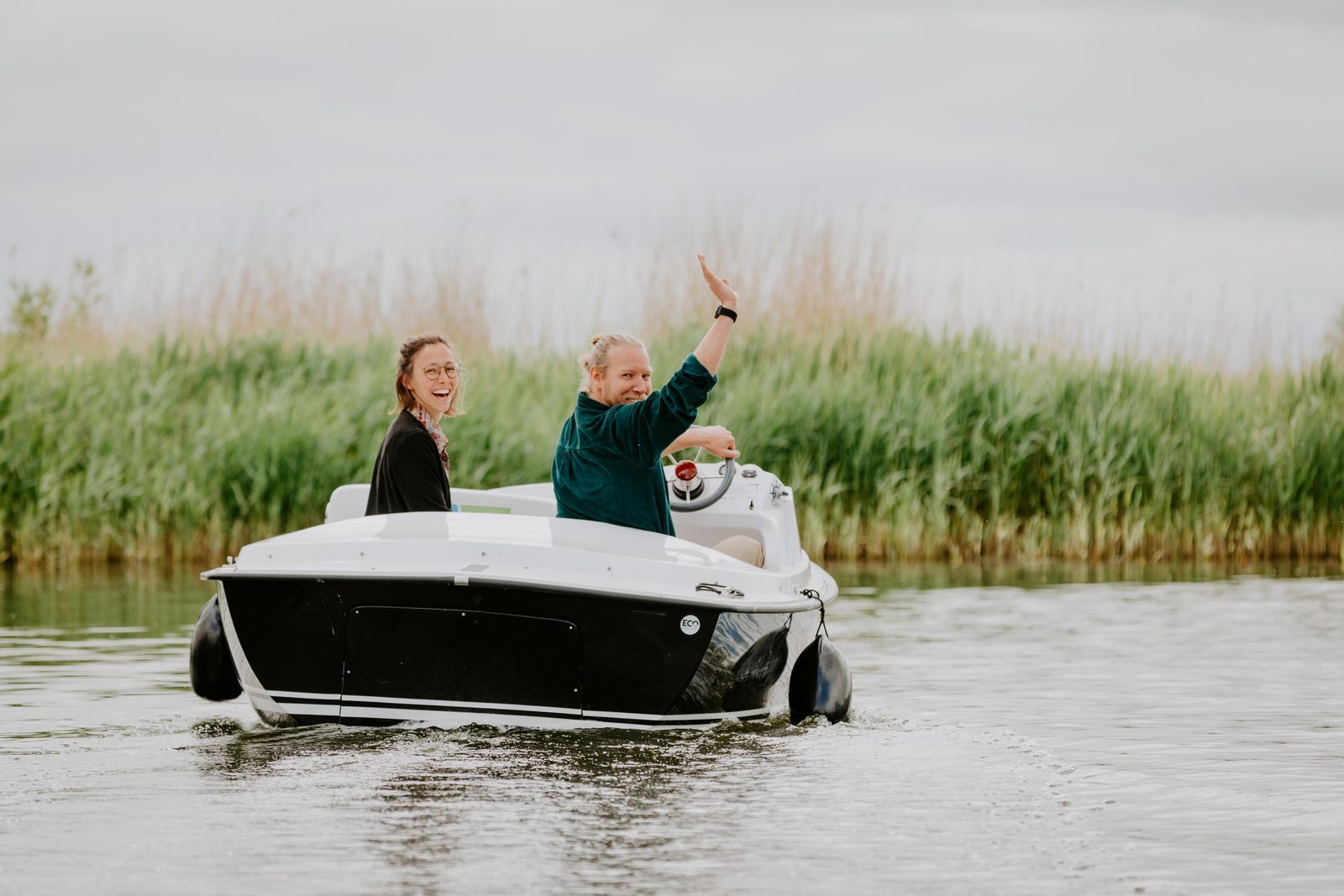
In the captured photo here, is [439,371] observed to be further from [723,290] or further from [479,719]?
[479,719]

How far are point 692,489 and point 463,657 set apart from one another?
2322 mm

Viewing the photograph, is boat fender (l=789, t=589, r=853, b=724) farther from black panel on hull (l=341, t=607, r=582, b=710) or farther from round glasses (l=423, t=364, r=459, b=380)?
round glasses (l=423, t=364, r=459, b=380)

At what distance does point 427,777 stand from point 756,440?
9.42m

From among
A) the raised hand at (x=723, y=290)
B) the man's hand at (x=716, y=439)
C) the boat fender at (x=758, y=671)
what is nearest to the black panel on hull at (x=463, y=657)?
the boat fender at (x=758, y=671)

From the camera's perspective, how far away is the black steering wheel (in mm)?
8109

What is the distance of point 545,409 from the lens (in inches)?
607

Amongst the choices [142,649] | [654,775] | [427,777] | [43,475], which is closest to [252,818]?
[427,777]

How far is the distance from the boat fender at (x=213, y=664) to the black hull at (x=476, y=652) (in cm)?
73

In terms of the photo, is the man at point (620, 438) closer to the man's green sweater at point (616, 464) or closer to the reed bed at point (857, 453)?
the man's green sweater at point (616, 464)

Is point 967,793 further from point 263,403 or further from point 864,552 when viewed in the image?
point 263,403

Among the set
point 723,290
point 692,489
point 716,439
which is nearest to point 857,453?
point 692,489

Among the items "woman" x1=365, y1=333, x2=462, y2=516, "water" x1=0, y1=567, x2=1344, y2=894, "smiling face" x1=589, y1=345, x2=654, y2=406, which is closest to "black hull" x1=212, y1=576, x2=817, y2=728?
"water" x1=0, y1=567, x2=1344, y2=894

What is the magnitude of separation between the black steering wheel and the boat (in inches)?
66.2

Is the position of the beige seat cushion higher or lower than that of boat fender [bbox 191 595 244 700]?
higher
